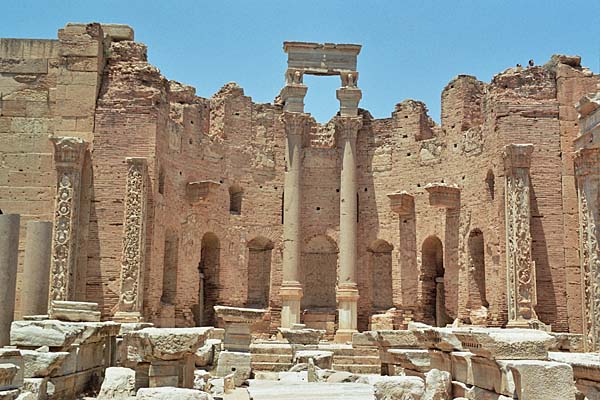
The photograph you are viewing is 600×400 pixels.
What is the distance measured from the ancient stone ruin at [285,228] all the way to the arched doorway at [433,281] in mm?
64

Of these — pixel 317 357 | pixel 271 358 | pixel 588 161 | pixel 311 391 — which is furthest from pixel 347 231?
pixel 311 391

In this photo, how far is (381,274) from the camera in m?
26.5

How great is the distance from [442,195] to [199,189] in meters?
8.02

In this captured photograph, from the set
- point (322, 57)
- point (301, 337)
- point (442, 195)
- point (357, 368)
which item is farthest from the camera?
point (322, 57)

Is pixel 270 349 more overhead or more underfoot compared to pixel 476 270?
more underfoot

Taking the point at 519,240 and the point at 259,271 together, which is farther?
the point at 259,271

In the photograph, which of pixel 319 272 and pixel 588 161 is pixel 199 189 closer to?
pixel 319 272

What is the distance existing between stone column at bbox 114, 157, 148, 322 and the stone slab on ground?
7.34 metres

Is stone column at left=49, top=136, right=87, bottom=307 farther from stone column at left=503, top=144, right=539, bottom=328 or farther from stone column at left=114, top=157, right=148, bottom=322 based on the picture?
stone column at left=503, top=144, right=539, bottom=328

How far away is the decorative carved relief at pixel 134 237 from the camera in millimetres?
20312

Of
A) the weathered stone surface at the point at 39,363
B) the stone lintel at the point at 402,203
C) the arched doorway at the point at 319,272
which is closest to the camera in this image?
the weathered stone surface at the point at 39,363

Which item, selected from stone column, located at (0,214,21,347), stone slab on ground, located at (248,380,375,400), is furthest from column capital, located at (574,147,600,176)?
stone column, located at (0,214,21,347)

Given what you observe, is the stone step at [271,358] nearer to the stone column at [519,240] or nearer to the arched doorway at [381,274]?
the stone column at [519,240]

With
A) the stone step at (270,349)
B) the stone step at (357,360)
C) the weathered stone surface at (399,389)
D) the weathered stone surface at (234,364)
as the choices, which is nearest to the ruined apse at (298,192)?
the stone step at (270,349)
